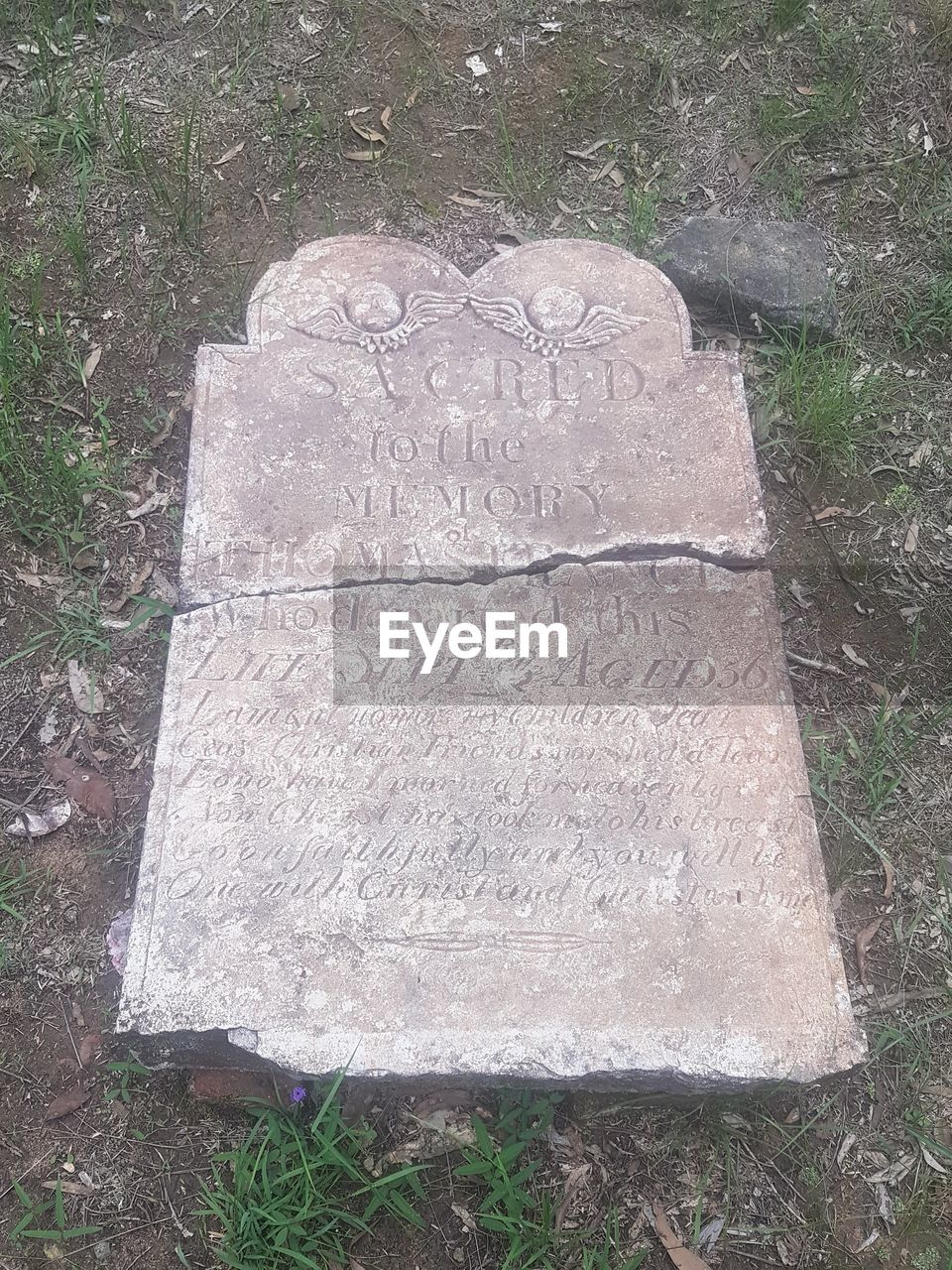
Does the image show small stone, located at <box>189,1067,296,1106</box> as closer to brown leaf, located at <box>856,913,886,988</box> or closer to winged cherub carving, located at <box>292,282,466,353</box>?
brown leaf, located at <box>856,913,886,988</box>

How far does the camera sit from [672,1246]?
236 centimetres

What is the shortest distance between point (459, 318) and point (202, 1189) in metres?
2.46

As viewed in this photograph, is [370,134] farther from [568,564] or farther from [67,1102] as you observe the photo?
[67,1102]

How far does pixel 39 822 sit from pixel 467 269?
254 cm

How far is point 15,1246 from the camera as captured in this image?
2.31m

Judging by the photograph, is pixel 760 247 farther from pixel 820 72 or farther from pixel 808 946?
pixel 808 946

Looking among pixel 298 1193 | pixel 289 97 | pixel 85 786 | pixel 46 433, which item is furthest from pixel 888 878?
pixel 289 97

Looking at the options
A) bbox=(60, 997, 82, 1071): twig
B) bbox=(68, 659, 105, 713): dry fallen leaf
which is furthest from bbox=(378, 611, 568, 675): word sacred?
bbox=(60, 997, 82, 1071): twig

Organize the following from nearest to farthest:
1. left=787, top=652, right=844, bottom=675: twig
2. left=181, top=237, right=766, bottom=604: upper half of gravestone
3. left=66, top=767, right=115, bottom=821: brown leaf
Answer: left=181, top=237, right=766, bottom=604: upper half of gravestone → left=66, top=767, right=115, bottom=821: brown leaf → left=787, top=652, right=844, bottom=675: twig

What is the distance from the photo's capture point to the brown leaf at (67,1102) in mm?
2480

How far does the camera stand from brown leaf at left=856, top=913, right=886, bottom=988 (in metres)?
2.70

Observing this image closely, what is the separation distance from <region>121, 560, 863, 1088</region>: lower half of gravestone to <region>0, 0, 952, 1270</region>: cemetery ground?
36cm

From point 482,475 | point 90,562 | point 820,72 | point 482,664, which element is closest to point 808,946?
point 482,664

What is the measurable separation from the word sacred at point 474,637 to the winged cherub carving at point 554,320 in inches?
35.6
